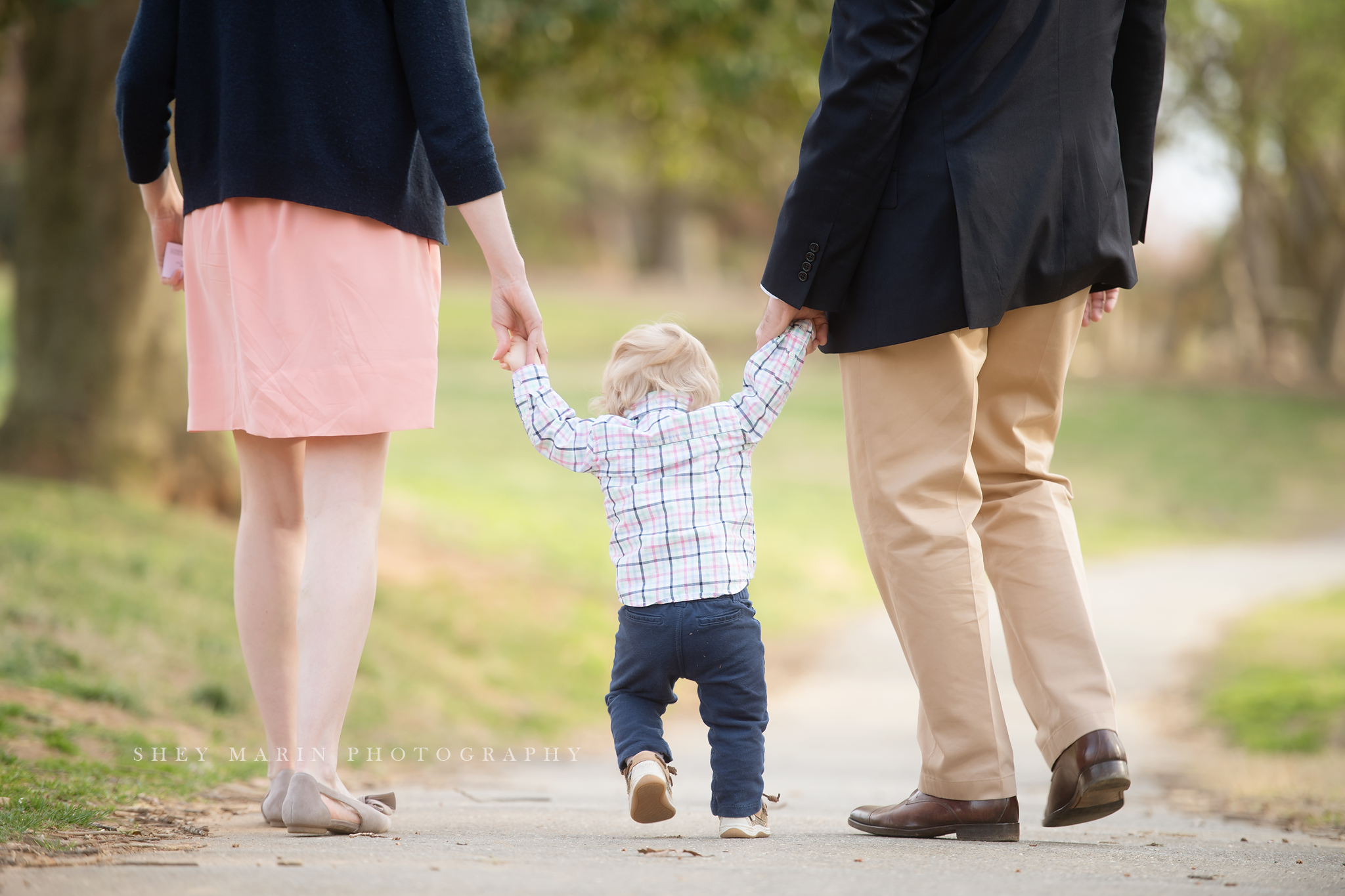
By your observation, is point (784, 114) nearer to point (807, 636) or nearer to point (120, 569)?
point (807, 636)

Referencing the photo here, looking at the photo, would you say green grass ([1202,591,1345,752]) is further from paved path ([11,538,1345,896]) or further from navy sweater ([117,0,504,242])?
navy sweater ([117,0,504,242])

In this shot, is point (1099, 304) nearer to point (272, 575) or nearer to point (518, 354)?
point (518, 354)

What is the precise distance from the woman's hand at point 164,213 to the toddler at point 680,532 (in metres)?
0.91

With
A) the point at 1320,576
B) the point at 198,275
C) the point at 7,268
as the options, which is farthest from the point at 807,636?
the point at 7,268

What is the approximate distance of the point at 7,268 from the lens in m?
23.8

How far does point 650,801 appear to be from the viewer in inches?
97.3

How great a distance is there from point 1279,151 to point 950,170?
24440 millimetres

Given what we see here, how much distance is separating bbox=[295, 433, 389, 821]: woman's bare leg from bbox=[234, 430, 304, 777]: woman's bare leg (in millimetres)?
145

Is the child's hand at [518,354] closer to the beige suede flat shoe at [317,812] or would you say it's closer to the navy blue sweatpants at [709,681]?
the navy blue sweatpants at [709,681]

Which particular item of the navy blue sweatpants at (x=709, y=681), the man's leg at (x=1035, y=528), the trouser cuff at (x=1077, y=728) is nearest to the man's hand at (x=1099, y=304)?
the man's leg at (x=1035, y=528)

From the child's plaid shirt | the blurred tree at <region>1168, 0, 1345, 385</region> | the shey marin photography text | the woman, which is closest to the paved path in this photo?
the shey marin photography text

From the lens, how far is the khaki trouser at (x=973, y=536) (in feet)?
8.43

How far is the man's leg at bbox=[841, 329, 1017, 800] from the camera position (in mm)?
2559

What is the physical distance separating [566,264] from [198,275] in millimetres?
38857
